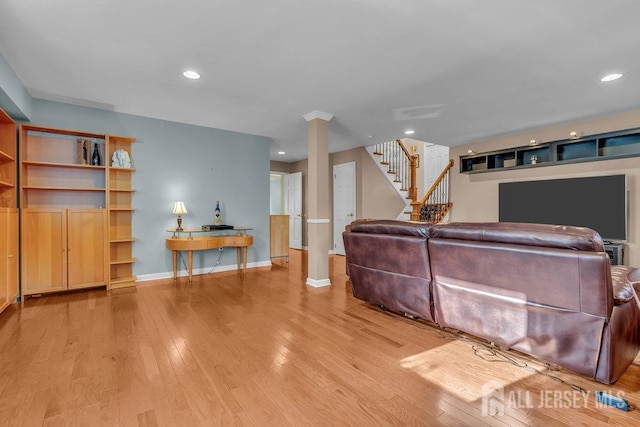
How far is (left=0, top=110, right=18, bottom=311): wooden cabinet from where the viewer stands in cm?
307

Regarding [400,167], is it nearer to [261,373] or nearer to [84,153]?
[84,153]

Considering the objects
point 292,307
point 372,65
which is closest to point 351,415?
point 292,307

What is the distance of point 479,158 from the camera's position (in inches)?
238

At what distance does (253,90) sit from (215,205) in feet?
7.62

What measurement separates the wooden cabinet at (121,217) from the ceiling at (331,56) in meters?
0.56

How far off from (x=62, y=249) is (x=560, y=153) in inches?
289

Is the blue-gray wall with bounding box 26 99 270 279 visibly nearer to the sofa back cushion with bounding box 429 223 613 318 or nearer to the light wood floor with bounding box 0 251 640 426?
the light wood floor with bounding box 0 251 640 426

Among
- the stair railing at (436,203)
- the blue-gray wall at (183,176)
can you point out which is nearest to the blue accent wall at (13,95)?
the blue-gray wall at (183,176)

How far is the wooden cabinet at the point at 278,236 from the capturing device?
19.6 feet

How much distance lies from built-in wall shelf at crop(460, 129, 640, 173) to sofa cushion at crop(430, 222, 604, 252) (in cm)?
378

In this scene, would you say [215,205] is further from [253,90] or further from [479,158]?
[479,158]

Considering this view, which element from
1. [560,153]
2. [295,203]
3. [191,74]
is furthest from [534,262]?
[295,203]

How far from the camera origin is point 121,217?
4.39 m

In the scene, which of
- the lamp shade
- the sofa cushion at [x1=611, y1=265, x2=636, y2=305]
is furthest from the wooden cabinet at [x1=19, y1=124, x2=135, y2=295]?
the sofa cushion at [x1=611, y1=265, x2=636, y2=305]
